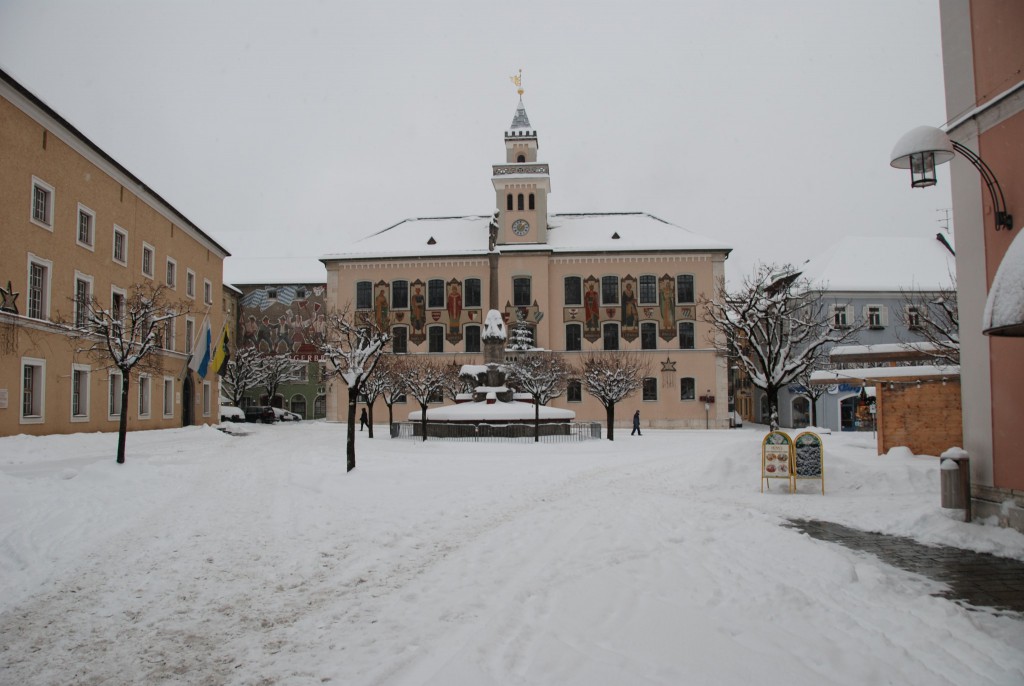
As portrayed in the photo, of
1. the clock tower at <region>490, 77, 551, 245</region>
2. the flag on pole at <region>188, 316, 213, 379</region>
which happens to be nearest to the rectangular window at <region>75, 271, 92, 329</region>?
the flag on pole at <region>188, 316, 213, 379</region>

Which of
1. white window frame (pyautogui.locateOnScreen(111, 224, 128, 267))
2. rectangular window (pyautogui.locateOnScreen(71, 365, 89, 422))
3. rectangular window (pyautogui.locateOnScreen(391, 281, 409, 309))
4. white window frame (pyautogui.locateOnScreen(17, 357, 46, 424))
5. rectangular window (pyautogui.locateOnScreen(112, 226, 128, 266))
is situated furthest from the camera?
rectangular window (pyautogui.locateOnScreen(391, 281, 409, 309))

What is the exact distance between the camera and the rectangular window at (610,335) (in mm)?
52344

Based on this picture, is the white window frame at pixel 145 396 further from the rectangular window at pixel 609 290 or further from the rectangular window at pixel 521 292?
the rectangular window at pixel 609 290

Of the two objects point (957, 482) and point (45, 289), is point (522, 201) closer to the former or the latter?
point (45, 289)

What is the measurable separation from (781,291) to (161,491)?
15928 millimetres

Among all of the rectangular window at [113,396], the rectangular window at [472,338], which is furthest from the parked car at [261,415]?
the rectangular window at [113,396]

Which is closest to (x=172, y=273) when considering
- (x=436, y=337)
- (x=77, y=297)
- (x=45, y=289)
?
(x=77, y=297)

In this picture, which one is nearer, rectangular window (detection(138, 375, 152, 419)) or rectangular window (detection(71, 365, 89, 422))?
rectangular window (detection(71, 365, 89, 422))

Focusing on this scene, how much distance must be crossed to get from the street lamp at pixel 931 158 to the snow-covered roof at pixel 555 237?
141ft

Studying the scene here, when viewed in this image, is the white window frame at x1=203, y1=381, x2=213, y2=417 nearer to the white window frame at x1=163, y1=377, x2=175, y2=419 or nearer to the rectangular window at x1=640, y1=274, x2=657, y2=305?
the white window frame at x1=163, y1=377, x2=175, y2=419

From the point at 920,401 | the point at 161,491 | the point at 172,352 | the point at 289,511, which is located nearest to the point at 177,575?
the point at 289,511

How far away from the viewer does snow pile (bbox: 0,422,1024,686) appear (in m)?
5.07

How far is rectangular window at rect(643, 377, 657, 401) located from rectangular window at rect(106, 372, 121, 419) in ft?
109

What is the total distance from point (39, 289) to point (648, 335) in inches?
1493
